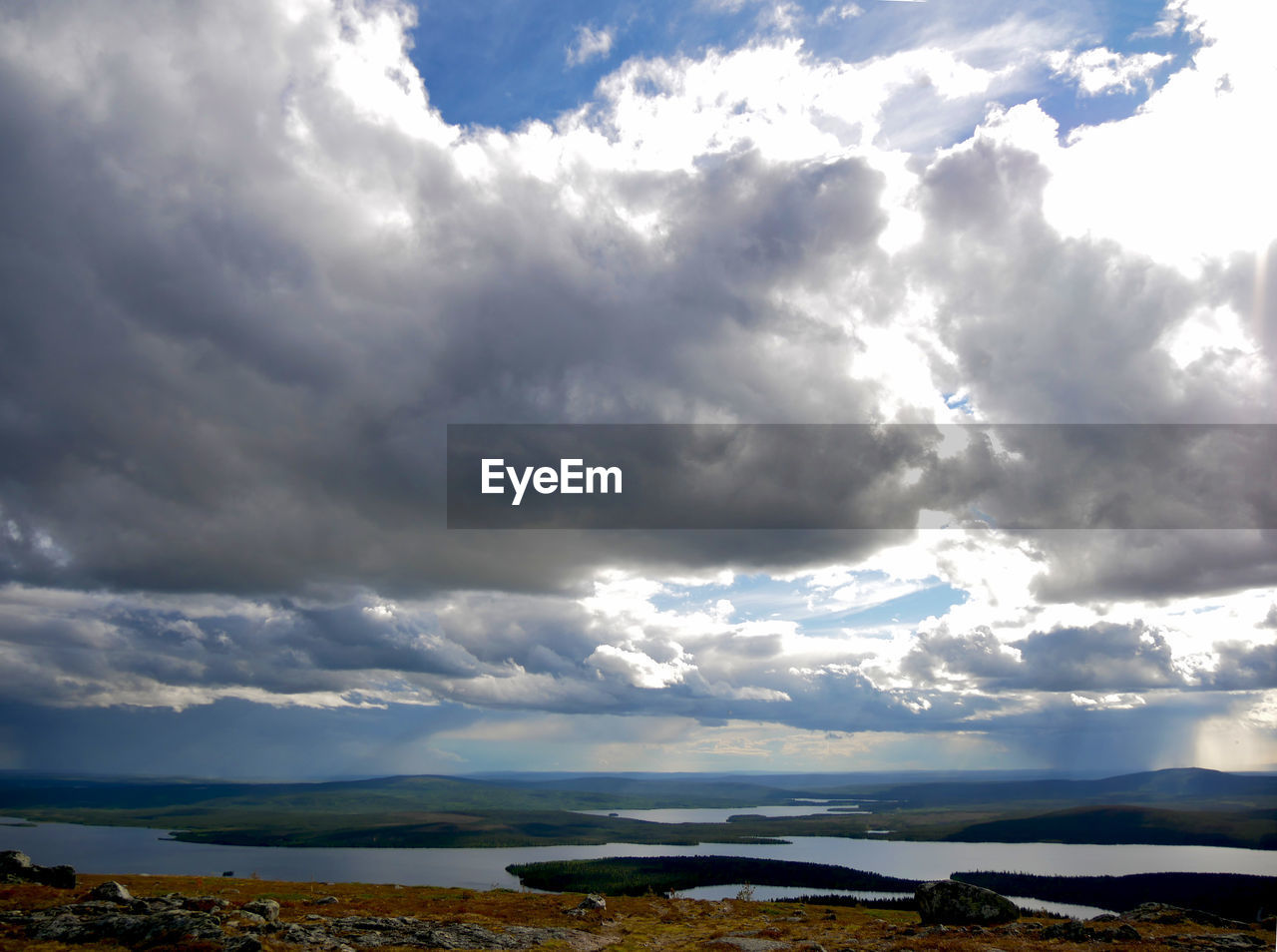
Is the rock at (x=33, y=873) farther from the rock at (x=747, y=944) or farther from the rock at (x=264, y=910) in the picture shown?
the rock at (x=747, y=944)

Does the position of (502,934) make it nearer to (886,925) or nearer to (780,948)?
(780,948)

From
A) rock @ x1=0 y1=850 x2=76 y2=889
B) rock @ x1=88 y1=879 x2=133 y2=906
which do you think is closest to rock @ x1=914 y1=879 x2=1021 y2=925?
rock @ x1=88 y1=879 x2=133 y2=906

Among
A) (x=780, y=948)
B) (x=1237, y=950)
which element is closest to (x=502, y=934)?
(x=780, y=948)

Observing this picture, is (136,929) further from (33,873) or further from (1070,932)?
(1070,932)

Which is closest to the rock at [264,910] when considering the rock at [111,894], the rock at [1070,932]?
the rock at [111,894]

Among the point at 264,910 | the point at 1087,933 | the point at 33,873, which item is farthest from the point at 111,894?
the point at 1087,933
